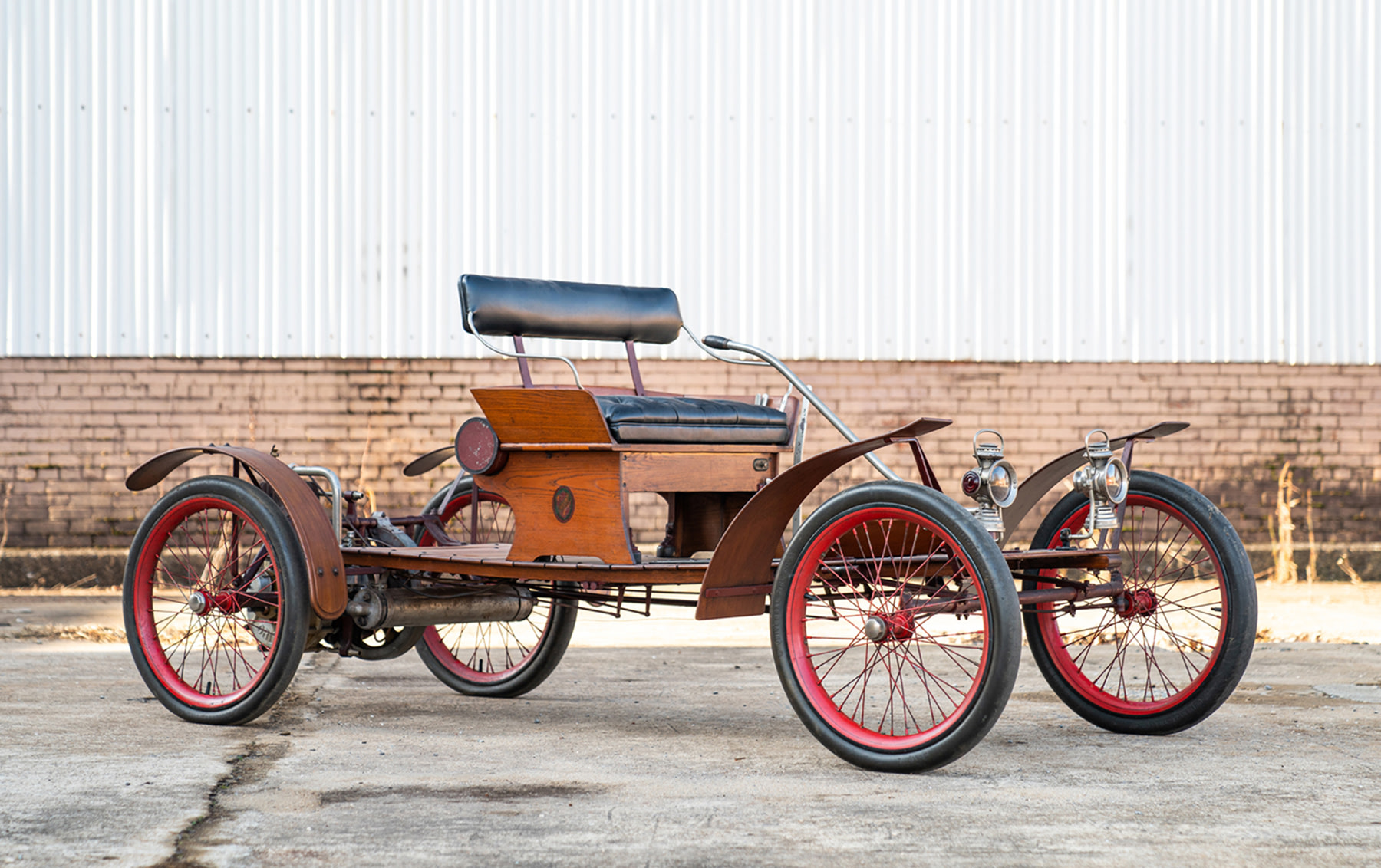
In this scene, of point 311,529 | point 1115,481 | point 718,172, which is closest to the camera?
point 1115,481

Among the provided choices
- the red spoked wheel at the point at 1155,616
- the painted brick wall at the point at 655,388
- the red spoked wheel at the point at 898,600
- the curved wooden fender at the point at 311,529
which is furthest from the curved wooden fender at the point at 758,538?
the painted brick wall at the point at 655,388

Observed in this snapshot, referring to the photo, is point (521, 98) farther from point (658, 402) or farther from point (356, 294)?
point (658, 402)

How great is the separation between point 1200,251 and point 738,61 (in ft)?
11.3

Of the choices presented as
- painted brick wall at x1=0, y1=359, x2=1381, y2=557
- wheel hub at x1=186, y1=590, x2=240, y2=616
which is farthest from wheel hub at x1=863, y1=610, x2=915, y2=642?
painted brick wall at x1=0, y1=359, x2=1381, y2=557

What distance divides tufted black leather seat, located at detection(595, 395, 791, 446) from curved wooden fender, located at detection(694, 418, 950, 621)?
1.43ft

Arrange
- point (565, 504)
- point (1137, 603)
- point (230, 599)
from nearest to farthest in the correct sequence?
1. point (1137, 603)
2. point (565, 504)
3. point (230, 599)

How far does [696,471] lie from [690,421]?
161 mm

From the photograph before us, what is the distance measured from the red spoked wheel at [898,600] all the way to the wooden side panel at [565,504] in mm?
623

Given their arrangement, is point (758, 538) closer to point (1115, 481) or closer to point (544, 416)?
point (544, 416)

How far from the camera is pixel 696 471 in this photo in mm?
4836

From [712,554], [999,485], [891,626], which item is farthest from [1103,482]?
[712,554]

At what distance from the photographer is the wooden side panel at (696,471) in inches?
185

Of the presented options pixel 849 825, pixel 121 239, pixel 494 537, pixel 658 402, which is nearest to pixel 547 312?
pixel 658 402

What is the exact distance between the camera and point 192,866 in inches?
121
